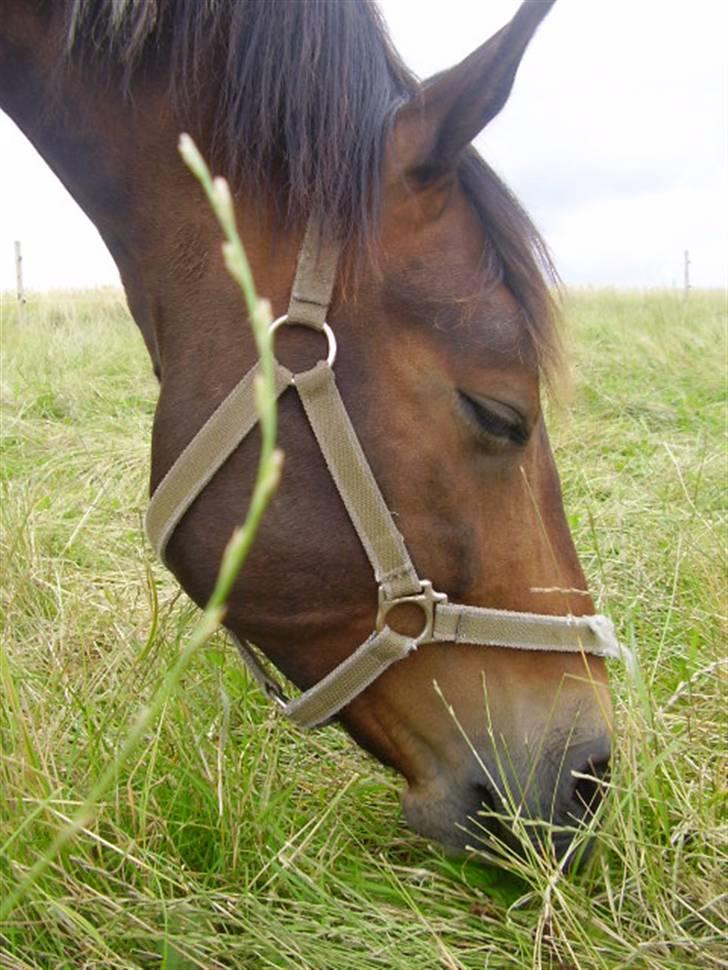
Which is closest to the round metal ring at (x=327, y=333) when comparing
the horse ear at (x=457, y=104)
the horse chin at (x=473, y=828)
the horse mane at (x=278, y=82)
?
the horse mane at (x=278, y=82)

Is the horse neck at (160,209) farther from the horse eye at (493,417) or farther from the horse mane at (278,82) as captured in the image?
the horse eye at (493,417)

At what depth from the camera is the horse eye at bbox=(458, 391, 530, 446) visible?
1408 mm

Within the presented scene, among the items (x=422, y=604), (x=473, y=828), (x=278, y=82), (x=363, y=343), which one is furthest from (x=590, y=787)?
(x=278, y=82)

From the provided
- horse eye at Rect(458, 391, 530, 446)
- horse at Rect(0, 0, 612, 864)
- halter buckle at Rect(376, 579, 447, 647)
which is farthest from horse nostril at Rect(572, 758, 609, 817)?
horse eye at Rect(458, 391, 530, 446)

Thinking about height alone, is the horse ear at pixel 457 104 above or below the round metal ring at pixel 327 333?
above

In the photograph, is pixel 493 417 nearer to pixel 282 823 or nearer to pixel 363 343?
pixel 363 343

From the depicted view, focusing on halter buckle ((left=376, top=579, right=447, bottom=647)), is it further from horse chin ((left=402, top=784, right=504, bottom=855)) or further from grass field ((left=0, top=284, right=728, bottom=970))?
grass field ((left=0, top=284, right=728, bottom=970))

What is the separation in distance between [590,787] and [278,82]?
1.18 meters

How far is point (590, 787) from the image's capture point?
4.67ft

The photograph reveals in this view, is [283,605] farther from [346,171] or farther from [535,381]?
[346,171]

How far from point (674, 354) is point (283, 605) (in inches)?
246

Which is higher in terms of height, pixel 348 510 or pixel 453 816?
pixel 348 510

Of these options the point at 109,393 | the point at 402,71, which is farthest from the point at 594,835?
the point at 109,393

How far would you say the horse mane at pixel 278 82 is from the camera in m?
1.37
